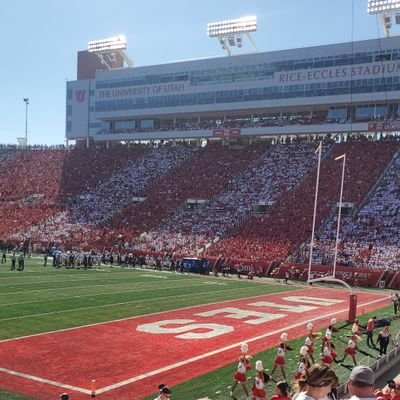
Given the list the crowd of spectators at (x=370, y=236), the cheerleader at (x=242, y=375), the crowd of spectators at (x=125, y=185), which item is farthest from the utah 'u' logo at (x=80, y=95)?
the cheerleader at (x=242, y=375)

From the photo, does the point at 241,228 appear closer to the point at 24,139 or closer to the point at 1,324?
the point at 1,324

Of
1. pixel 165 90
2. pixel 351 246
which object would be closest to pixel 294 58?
pixel 165 90

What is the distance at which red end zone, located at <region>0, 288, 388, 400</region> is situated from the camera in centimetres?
1130

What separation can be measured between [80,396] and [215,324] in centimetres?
789

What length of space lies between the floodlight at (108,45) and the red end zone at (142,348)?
45.2 m

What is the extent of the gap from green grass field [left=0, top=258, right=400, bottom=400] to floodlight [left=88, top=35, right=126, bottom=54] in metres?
33.5

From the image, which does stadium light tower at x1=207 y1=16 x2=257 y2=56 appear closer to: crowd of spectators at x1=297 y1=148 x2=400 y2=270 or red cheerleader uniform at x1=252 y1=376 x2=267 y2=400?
crowd of spectators at x1=297 y1=148 x2=400 y2=270

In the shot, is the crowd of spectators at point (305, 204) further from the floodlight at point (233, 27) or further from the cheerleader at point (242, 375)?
the cheerleader at point (242, 375)

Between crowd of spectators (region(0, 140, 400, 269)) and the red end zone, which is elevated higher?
crowd of spectators (region(0, 140, 400, 269))

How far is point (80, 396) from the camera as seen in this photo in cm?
1055

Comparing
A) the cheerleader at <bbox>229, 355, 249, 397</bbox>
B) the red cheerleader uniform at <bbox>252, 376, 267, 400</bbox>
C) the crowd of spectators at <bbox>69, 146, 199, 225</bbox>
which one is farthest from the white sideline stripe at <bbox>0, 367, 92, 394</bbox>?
the crowd of spectators at <bbox>69, 146, 199, 225</bbox>

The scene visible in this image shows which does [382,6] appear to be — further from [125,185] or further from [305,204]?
[125,185]

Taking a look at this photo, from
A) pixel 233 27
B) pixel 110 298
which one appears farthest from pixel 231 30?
pixel 110 298

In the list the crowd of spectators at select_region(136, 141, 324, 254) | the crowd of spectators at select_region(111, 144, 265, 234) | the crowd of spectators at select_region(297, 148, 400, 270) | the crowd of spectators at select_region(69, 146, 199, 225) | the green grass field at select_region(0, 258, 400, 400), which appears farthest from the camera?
the crowd of spectators at select_region(69, 146, 199, 225)
